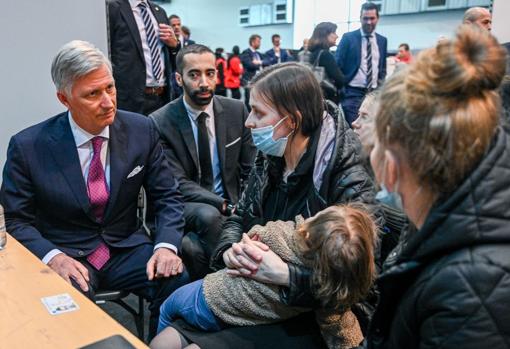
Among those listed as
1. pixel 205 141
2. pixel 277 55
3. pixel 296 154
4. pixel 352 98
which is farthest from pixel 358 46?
pixel 277 55

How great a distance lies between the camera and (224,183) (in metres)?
2.65

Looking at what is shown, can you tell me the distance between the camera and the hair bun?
79 cm

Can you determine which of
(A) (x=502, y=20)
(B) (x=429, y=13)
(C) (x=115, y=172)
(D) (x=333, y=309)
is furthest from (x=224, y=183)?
(B) (x=429, y=13)

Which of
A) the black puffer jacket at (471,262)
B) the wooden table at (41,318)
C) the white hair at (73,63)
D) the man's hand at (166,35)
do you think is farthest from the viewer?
the man's hand at (166,35)

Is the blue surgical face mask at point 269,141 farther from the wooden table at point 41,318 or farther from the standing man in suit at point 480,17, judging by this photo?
the standing man in suit at point 480,17

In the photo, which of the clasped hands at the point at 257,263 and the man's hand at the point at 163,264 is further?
the man's hand at the point at 163,264

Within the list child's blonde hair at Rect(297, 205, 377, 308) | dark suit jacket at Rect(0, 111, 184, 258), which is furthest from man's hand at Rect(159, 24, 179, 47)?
child's blonde hair at Rect(297, 205, 377, 308)

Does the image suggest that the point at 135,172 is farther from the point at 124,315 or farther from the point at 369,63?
the point at 369,63

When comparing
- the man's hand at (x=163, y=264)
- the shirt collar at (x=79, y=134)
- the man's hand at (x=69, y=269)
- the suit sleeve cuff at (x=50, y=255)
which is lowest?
the man's hand at (x=163, y=264)

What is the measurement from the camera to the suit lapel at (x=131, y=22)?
2.96m

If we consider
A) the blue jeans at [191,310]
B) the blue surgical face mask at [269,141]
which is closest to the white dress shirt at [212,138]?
the blue surgical face mask at [269,141]

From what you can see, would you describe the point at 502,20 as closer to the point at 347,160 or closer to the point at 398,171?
the point at 347,160

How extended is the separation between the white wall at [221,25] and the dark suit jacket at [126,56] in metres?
A: 9.65

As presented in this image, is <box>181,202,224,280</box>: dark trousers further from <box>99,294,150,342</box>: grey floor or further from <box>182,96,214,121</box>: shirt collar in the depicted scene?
<box>182,96,214,121</box>: shirt collar
